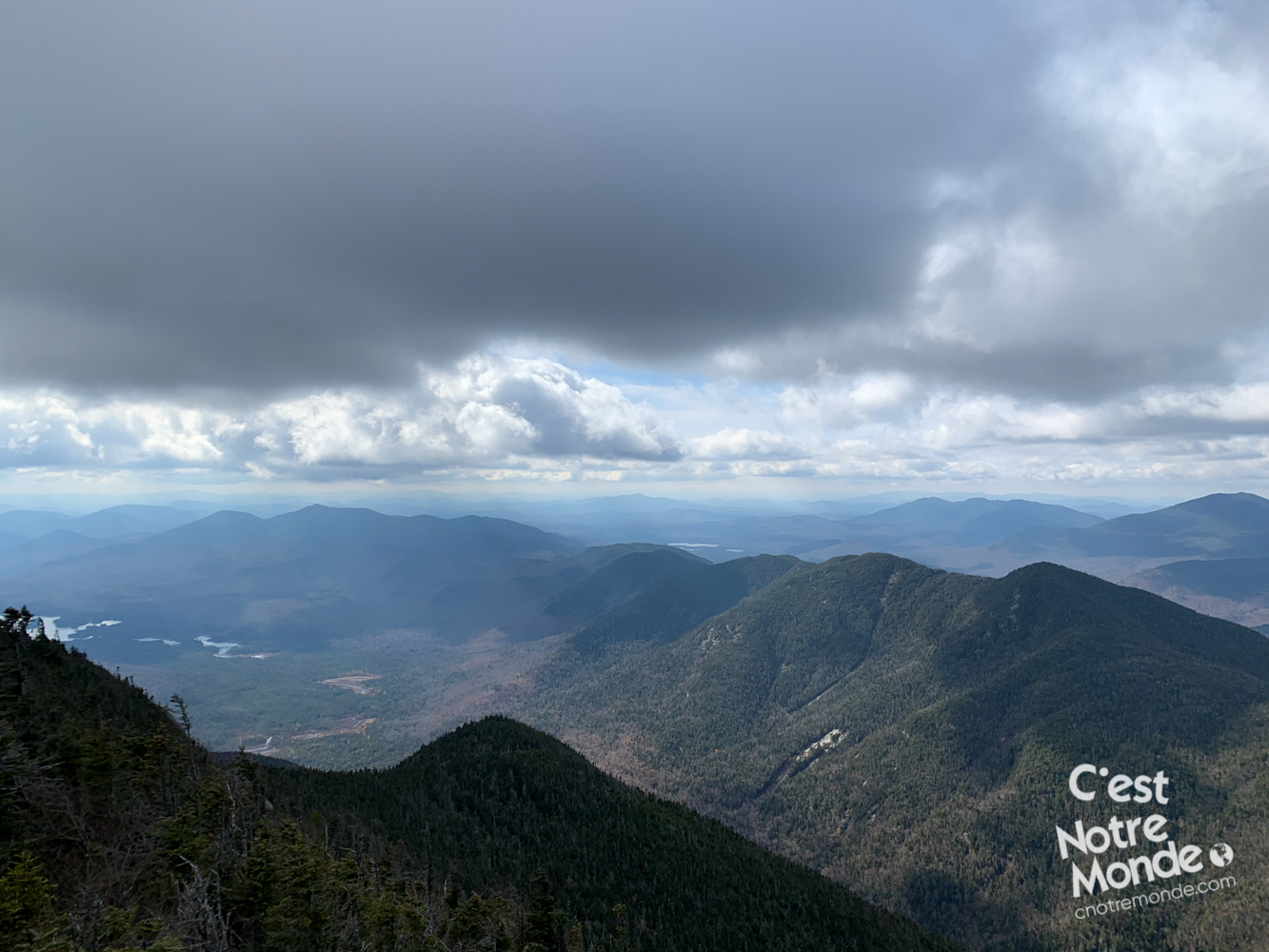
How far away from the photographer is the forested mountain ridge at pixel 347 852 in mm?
33469

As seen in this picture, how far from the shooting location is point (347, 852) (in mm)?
59875

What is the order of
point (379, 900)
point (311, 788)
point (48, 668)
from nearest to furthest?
point (379, 900) < point (48, 668) < point (311, 788)

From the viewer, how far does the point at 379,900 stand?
4203cm

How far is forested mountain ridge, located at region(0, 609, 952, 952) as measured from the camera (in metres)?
33.5

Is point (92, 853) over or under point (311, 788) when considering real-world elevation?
over

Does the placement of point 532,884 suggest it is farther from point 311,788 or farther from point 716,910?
point 311,788

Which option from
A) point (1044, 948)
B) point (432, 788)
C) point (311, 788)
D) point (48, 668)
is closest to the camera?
point (48, 668)

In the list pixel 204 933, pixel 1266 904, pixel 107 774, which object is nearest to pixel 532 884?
pixel 107 774

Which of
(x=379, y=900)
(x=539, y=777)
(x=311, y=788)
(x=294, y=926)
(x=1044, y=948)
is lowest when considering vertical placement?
(x=1044, y=948)

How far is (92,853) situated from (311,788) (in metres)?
84.4

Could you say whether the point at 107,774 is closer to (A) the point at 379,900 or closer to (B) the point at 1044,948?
(A) the point at 379,900

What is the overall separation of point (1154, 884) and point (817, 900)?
137 meters

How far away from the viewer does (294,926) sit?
114 feet

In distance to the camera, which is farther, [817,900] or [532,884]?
[817,900]
